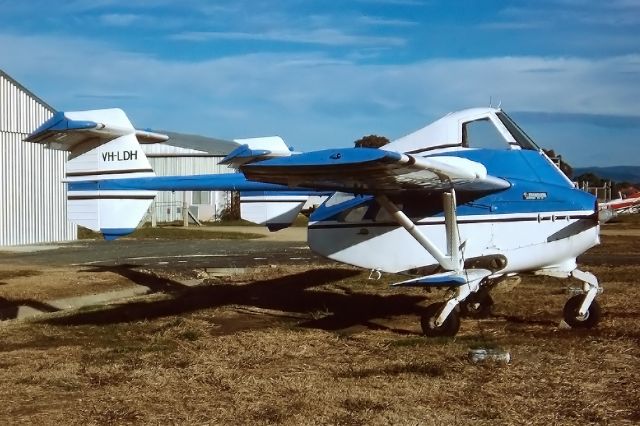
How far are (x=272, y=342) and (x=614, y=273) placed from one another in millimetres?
9742

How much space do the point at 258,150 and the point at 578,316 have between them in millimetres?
5639

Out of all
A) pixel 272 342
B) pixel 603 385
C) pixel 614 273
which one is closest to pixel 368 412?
pixel 603 385

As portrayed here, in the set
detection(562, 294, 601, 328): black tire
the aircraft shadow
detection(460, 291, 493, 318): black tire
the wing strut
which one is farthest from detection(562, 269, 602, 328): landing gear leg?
the aircraft shadow

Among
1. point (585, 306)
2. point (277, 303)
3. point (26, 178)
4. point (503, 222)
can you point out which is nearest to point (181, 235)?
point (26, 178)

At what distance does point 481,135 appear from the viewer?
9.64 metres

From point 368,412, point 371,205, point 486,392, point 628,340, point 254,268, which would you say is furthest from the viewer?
point 254,268

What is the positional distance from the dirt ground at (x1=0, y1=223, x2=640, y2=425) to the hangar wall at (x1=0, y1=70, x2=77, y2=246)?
15.1 metres

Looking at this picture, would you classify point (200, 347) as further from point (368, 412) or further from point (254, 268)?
point (254, 268)

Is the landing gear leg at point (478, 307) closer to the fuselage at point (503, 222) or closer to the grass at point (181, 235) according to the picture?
the fuselage at point (503, 222)

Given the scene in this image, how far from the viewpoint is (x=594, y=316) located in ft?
30.5

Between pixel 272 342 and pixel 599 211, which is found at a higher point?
pixel 599 211

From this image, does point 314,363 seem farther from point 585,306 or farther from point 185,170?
point 185,170

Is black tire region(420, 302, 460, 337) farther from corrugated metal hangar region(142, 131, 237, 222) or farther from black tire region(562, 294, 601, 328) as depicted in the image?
corrugated metal hangar region(142, 131, 237, 222)

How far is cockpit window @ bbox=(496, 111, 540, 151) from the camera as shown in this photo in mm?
9641
